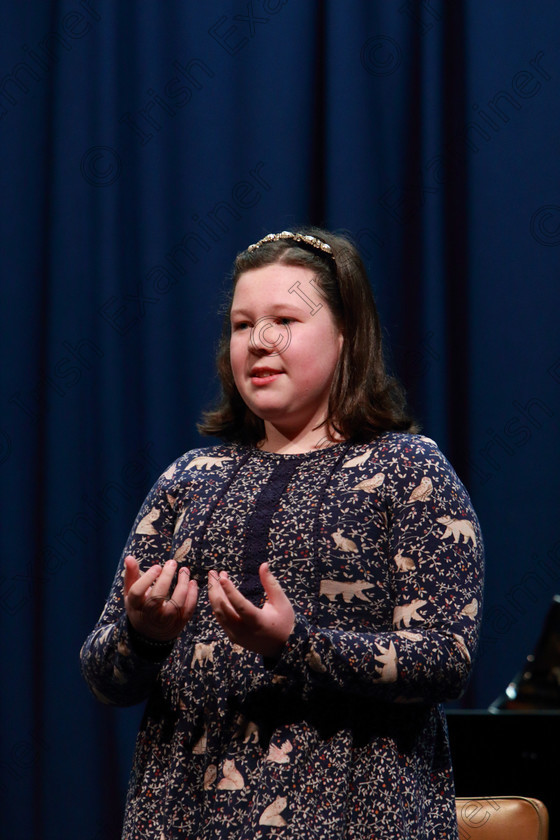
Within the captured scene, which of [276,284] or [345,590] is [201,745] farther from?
[276,284]

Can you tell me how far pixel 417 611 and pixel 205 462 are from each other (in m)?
0.40

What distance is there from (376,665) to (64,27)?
2.25 m

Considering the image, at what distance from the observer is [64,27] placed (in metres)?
2.71

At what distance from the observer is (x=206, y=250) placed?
2.63 metres

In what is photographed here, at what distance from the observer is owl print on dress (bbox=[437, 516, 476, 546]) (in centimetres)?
120

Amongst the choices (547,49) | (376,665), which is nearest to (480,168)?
(547,49)

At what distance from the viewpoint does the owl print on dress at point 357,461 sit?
1.28 meters

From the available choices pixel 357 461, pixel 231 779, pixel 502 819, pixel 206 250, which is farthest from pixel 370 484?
pixel 206 250

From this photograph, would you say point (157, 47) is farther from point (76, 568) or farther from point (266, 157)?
point (76, 568)

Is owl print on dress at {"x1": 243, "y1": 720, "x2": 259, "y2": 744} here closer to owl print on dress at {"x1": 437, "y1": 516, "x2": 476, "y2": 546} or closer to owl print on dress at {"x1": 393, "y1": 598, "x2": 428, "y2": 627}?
owl print on dress at {"x1": 393, "y1": 598, "x2": 428, "y2": 627}

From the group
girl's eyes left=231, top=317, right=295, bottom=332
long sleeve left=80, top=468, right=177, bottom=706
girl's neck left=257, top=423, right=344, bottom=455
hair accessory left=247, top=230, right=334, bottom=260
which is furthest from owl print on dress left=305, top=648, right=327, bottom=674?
hair accessory left=247, top=230, right=334, bottom=260

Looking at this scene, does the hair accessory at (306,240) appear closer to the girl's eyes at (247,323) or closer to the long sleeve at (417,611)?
the girl's eyes at (247,323)

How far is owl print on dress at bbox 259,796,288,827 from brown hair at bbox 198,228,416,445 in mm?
485

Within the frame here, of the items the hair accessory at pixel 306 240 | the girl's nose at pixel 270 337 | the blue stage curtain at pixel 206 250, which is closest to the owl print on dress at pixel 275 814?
the girl's nose at pixel 270 337
